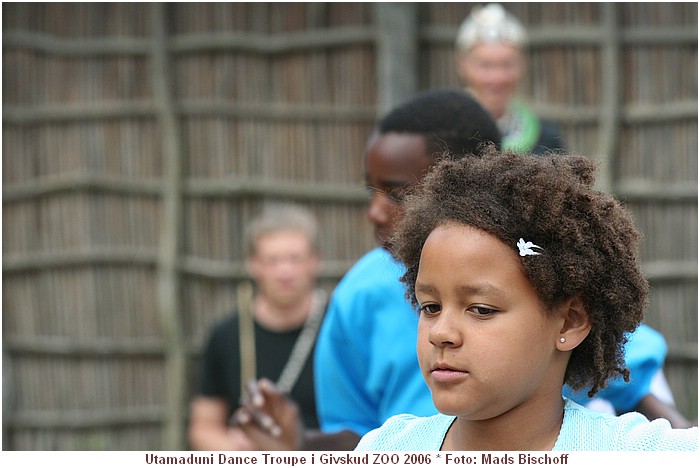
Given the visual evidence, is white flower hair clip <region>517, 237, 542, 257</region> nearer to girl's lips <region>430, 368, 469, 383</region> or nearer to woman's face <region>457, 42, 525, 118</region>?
girl's lips <region>430, 368, 469, 383</region>

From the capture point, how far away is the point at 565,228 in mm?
1793

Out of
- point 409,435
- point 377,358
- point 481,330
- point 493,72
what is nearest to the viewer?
point 481,330

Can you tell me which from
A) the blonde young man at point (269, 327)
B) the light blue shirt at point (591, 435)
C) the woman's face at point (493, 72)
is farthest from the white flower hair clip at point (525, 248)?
the blonde young man at point (269, 327)

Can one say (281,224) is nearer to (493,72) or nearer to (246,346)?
(246,346)

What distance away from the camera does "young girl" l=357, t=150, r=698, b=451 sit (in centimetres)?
175

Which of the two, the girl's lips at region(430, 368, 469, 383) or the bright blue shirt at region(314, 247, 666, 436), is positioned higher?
the girl's lips at region(430, 368, 469, 383)

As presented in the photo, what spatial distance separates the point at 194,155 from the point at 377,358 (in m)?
3.27

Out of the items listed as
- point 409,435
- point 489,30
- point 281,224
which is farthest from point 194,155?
point 409,435


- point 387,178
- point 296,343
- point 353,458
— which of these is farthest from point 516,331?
point 296,343

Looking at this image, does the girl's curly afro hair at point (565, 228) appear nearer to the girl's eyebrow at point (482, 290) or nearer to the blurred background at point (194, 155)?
the girl's eyebrow at point (482, 290)

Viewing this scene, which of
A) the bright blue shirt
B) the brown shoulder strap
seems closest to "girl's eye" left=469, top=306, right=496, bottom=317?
the bright blue shirt

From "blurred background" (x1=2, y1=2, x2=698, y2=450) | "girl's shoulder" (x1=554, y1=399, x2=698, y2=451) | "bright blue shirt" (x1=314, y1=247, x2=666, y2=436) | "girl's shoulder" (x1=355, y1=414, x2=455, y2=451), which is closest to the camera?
"girl's shoulder" (x1=554, y1=399, x2=698, y2=451)

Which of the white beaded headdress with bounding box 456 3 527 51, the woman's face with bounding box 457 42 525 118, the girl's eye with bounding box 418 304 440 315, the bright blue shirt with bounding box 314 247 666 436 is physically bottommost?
the bright blue shirt with bounding box 314 247 666 436

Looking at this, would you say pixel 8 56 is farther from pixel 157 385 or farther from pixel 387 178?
pixel 387 178
